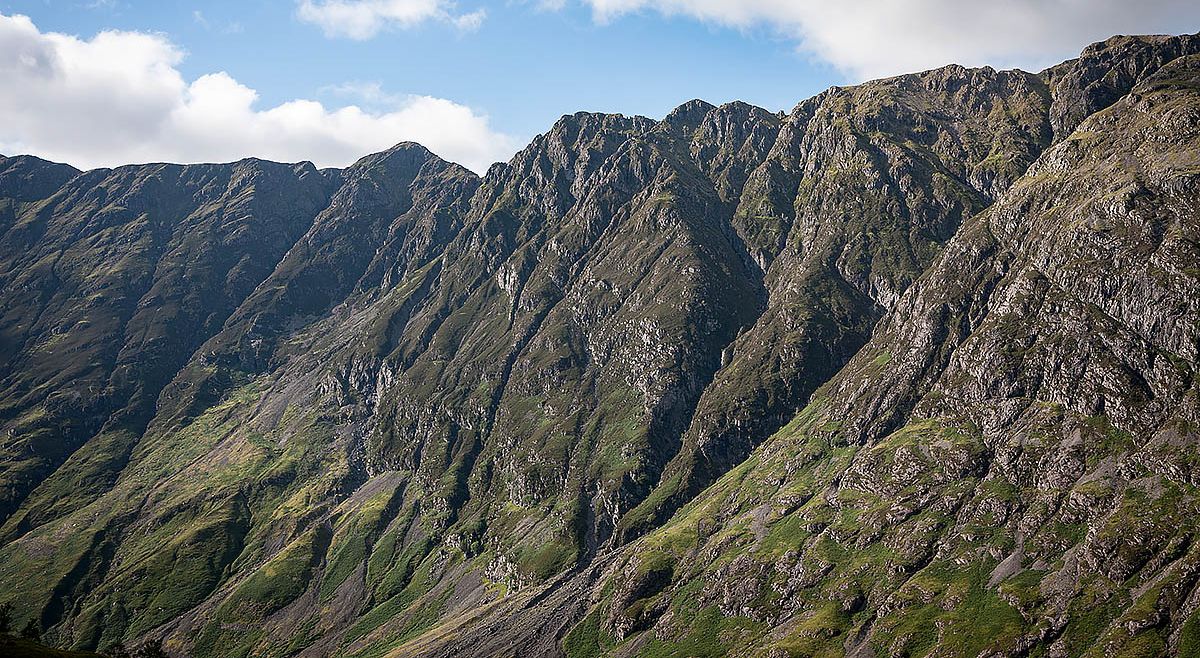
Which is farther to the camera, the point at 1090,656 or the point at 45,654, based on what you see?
the point at 1090,656

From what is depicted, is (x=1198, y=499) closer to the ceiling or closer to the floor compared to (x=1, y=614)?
closer to the floor

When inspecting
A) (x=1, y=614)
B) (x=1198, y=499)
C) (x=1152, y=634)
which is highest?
(x=1, y=614)

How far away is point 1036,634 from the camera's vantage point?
178m

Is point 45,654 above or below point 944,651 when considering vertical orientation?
above

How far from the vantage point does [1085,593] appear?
18375 cm

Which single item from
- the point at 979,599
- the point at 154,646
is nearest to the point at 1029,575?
the point at 979,599

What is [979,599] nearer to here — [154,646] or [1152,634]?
[1152,634]

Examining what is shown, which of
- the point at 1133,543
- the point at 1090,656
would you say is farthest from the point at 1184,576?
the point at 1090,656

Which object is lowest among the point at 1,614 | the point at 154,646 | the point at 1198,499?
the point at 1198,499

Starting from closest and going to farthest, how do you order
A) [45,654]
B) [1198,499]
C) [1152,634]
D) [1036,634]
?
1. [45,654]
2. [1152,634]
3. [1036,634]
4. [1198,499]

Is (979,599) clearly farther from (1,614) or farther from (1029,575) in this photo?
(1,614)

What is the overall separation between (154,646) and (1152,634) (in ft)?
734

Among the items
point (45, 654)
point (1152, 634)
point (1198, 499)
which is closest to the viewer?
point (45, 654)

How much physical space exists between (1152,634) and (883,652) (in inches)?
2352
